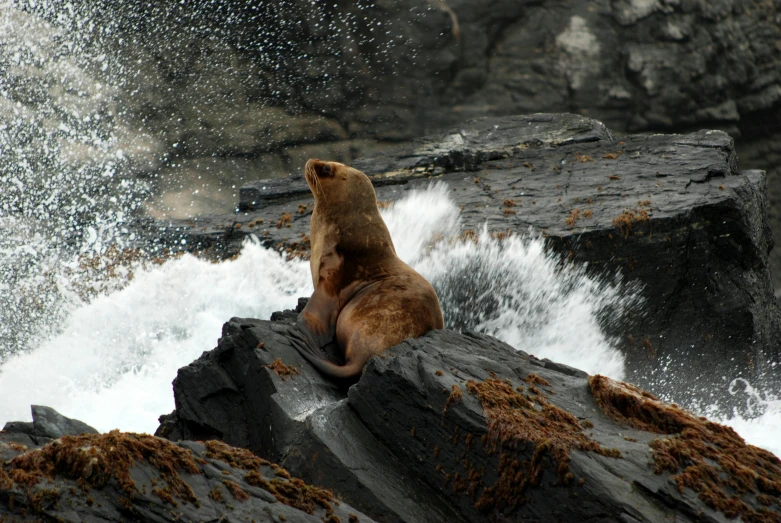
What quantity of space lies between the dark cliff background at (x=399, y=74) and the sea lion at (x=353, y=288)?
711 centimetres

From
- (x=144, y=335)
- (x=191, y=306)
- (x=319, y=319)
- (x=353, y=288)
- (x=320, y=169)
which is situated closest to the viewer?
(x=319, y=319)

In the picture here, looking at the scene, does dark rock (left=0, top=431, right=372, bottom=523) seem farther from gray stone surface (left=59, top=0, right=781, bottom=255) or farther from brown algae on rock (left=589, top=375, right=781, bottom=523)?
gray stone surface (left=59, top=0, right=781, bottom=255)

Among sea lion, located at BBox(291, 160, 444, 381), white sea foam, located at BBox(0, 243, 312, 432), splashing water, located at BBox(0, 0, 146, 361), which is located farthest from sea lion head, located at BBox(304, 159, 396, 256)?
splashing water, located at BBox(0, 0, 146, 361)

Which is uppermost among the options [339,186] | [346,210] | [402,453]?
[339,186]

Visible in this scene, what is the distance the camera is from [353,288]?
182 inches

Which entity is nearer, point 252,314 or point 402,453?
point 402,453

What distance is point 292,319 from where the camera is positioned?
4.74m

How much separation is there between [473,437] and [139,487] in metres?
1.33

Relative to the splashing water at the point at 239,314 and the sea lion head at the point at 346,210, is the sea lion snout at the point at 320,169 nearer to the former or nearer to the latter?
the sea lion head at the point at 346,210

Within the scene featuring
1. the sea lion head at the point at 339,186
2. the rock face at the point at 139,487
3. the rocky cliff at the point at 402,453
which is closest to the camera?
the rock face at the point at 139,487

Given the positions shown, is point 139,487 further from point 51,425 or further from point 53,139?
point 53,139

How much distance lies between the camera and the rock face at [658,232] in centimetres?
627

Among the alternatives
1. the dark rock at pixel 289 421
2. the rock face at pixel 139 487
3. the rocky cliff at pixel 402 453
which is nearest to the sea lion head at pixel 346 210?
the dark rock at pixel 289 421

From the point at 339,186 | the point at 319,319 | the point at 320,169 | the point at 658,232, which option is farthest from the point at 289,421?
the point at 658,232
